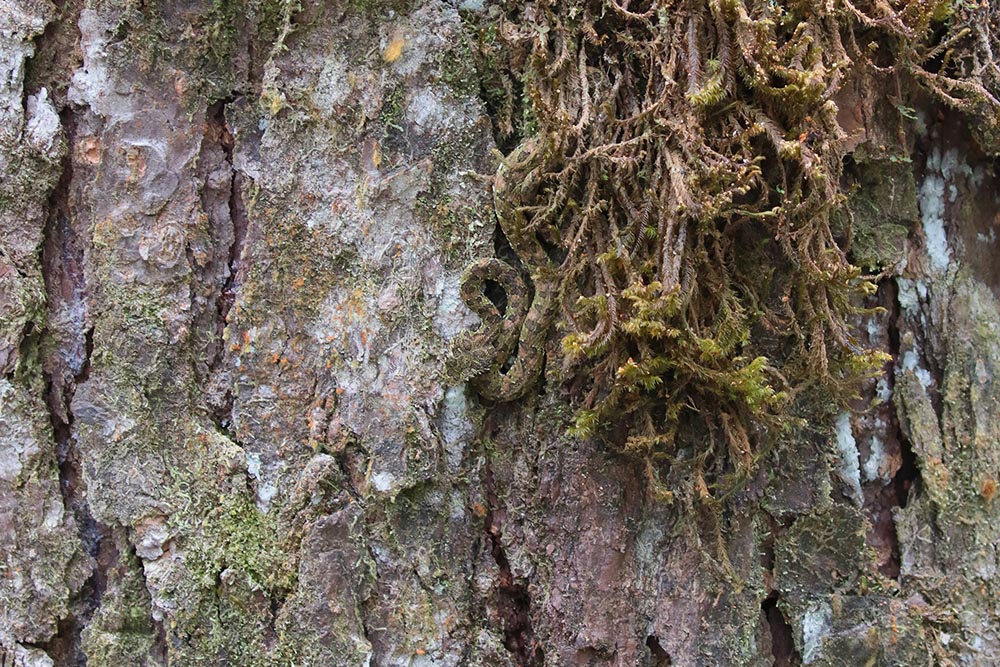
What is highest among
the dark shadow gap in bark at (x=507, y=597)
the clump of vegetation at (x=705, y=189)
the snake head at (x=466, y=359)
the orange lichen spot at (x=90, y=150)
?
the clump of vegetation at (x=705, y=189)

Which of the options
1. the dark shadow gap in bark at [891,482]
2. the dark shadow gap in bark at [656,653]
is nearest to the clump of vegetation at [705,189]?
the dark shadow gap in bark at [891,482]

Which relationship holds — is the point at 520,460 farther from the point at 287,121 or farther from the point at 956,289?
the point at 956,289

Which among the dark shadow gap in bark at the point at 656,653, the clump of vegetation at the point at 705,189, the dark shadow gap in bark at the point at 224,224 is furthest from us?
the dark shadow gap in bark at the point at 224,224

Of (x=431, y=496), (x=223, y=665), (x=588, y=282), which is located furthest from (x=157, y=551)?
(x=588, y=282)

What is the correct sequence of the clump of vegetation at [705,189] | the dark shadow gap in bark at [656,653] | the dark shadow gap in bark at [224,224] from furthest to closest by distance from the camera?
the dark shadow gap in bark at [224,224] < the dark shadow gap in bark at [656,653] < the clump of vegetation at [705,189]

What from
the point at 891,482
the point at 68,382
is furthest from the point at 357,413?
the point at 891,482

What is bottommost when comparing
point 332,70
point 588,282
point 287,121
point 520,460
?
point 520,460

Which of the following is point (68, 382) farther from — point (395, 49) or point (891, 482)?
point (891, 482)

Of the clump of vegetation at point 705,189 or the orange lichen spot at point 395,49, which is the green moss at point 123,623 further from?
the orange lichen spot at point 395,49
